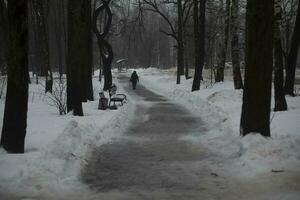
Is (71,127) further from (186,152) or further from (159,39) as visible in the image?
(159,39)

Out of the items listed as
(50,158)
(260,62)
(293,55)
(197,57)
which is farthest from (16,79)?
(197,57)

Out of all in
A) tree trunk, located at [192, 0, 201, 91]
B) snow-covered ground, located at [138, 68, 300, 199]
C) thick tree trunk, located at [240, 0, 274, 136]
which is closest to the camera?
snow-covered ground, located at [138, 68, 300, 199]

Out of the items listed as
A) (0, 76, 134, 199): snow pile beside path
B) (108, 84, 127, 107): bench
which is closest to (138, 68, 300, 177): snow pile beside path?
(0, 76, 134, 199): snow pile beside path

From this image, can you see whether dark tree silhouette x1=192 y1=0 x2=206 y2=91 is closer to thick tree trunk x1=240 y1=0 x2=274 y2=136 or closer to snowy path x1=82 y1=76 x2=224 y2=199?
snowy path x1=82 y1=76 x2=224 y2=199

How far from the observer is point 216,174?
30.2 feet

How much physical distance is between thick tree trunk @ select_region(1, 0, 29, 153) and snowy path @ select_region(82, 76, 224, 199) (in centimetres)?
155

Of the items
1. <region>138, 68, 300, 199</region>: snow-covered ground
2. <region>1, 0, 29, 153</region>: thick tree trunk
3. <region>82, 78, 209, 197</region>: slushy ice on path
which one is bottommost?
<region>82, 78, 209, 197</region>: slushy ice on path

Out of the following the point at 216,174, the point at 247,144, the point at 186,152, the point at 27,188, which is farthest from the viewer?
the point at 186,152

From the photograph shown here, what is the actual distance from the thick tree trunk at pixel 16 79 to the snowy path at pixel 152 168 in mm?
1551

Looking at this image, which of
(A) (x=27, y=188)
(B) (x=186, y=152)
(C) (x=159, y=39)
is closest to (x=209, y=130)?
(B) (x=186, y=152)

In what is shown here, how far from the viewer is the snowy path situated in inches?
316

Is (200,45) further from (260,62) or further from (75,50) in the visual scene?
(260,62)

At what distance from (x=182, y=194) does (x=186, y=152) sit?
3736 millimetres

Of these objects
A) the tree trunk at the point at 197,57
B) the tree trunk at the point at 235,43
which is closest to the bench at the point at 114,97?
the tree trunk at the point at 235,43
